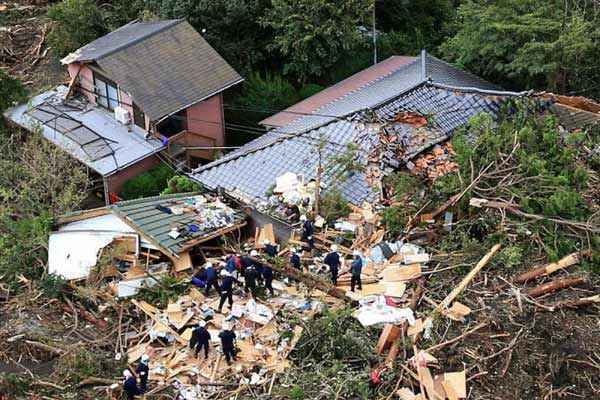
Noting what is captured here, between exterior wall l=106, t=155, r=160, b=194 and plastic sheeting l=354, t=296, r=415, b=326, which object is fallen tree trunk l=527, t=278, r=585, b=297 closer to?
plastic sheeting l=354, t=296, r=415, b=326

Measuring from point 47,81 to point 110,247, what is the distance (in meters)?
13.7

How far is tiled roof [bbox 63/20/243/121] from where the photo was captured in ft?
74.0

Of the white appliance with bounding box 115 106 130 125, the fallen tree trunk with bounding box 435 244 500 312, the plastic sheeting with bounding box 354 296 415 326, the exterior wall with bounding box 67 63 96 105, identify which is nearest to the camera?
the plastic sheeting with bounding box 354 296 415 326

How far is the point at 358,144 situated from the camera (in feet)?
58.3

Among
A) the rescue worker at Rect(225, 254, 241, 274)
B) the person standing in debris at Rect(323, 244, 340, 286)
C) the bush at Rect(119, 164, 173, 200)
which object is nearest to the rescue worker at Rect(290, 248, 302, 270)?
the person standing in debris at Rect(323, 244, 340, 286)

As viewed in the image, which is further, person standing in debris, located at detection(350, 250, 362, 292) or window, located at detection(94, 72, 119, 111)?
window, located at detection(94, 72, 119, 111)

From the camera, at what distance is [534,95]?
1886cm

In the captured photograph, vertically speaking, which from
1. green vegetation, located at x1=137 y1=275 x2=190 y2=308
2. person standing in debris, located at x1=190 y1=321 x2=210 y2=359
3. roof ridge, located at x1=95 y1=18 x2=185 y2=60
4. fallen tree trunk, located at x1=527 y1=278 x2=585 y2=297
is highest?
roof ridge, located at x1=95 y1=18 x2=185 y2=60

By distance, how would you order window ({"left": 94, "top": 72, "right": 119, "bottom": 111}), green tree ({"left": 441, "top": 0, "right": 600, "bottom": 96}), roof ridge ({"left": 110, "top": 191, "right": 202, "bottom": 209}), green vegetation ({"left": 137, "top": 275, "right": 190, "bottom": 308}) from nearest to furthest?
green vegetation ({"left": 137, "top": 275, "right": 190, "bottom": 308})
roof ridge ({"left": 110, "top": 191, "right": 202, "bottom": 209})
green tree ({"left": 441, "top": 0, "right": 600, "bottom": 96})
window ({"left": 94, "top": 72, "right": 119, "bottom": 111})

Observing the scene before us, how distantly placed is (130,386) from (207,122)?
42.9ft

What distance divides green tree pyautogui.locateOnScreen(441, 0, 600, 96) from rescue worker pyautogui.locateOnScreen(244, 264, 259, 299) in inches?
450

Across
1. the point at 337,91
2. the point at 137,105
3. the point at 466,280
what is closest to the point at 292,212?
the point at 466,280

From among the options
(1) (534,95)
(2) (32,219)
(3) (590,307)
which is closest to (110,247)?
(2) (32,219)

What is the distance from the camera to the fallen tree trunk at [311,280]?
1455 centimetres
